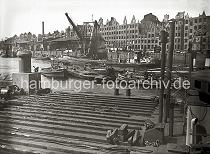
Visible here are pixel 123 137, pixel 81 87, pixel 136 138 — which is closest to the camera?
pixel 136 138

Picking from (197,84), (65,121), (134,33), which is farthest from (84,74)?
(134,33)

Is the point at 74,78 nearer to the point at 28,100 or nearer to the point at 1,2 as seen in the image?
the point at 28,100

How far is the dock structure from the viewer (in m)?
7.62

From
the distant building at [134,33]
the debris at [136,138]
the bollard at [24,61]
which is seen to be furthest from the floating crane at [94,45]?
the debris at [136,138]

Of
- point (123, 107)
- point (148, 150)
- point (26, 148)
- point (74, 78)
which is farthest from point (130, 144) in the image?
point (74, 78)

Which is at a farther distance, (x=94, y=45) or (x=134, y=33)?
(x=134, y=33)

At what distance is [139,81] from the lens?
2594 centimetres

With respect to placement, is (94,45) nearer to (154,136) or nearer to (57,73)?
(57,73)

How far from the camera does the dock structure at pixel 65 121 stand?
25.0ft

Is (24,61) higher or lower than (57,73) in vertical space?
higher

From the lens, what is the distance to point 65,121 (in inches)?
390

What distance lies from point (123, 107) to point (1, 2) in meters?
7.33

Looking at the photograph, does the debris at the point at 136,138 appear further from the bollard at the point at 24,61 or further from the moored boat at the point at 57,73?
the moored boat at the point at 57,73

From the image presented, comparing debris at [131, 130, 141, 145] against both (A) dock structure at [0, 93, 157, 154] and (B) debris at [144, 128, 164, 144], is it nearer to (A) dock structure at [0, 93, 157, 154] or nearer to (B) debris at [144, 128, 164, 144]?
(B) debris at [144, 128, 164, 144]
